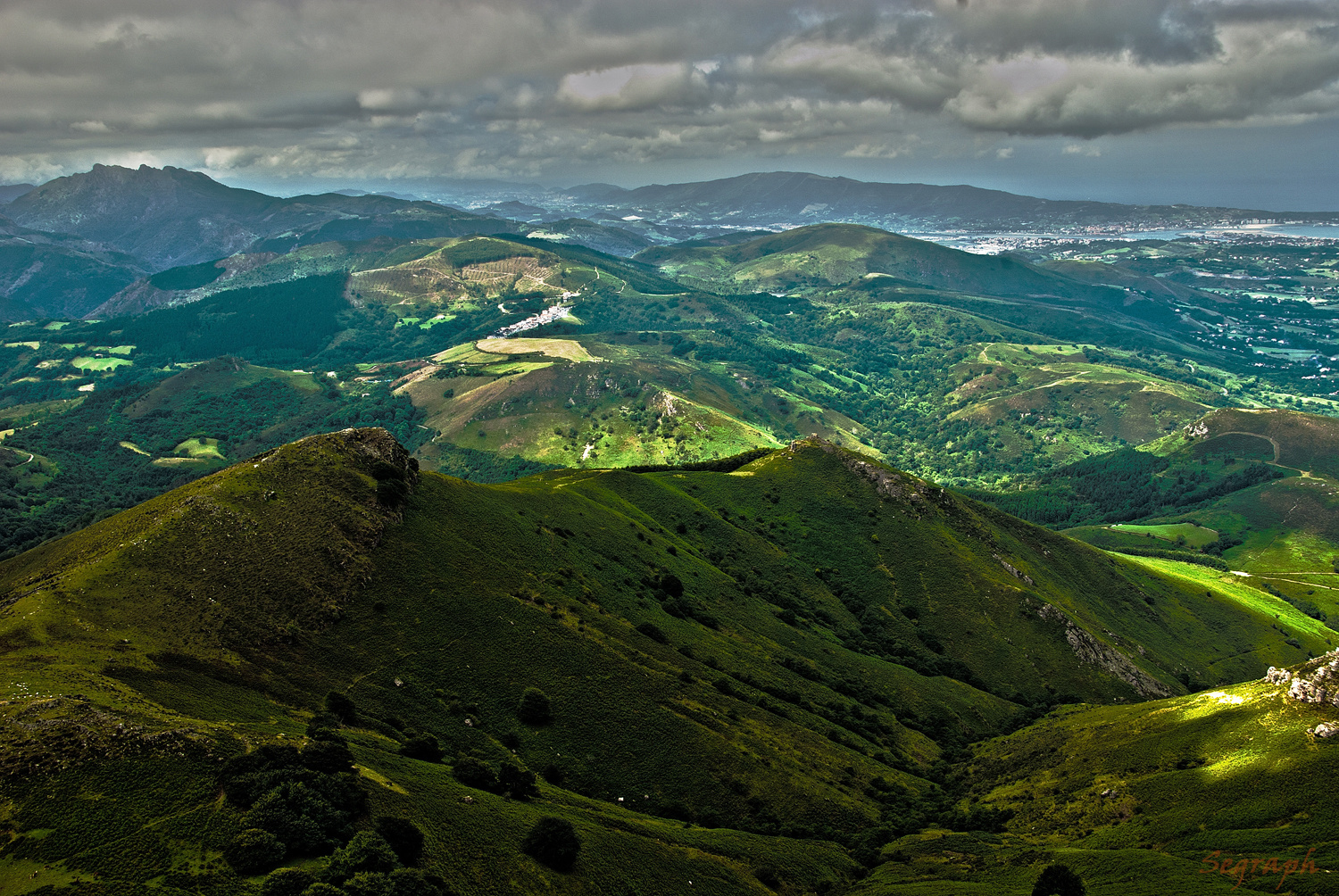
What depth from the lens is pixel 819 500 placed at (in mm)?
192875

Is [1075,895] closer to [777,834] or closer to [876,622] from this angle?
[777,834]

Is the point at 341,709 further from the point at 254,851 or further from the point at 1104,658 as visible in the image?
the point at 1104,658

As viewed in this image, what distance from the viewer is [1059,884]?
61.9 meters

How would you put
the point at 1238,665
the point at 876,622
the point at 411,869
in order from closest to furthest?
the point at 411,869 → the point at 876,622 → the point at 1238,665

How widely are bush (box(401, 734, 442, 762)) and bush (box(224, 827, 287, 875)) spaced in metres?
A: 22.0

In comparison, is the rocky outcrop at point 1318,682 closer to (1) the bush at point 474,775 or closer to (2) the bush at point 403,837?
(1) the bush at point 474,775

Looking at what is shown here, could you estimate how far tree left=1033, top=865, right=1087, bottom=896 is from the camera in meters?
61.5

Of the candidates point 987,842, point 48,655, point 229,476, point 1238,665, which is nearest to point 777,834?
point 987,842

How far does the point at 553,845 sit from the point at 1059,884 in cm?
4349

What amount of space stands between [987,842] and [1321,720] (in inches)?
1519

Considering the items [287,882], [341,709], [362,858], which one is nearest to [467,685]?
[341,709]

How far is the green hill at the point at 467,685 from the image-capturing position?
47719 millimetres

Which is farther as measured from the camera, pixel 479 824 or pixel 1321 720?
pixel 1321 720

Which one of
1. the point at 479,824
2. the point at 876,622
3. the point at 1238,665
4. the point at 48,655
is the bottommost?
the point at 1238,665
